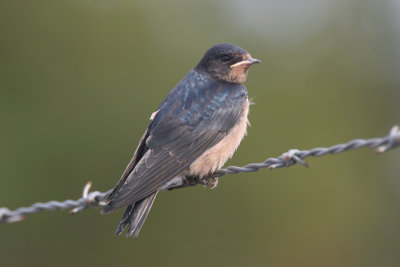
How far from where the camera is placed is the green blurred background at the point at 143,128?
8602mm

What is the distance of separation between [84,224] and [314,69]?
16.9ft

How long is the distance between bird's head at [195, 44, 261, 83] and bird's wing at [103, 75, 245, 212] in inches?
16.3

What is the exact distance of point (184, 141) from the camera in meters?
4.92

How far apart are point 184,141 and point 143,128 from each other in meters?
4.07

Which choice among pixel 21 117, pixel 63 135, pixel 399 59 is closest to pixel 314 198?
pixel 63 135

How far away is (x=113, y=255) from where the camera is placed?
835 centimetres

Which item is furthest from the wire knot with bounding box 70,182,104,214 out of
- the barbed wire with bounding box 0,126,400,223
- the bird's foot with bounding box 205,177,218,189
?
the bird's foot with bounding box 205,177,218,189

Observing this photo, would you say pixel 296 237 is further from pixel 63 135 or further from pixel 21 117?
pixel 21 117

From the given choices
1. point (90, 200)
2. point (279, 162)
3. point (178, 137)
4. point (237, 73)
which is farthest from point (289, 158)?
point (237, 73)

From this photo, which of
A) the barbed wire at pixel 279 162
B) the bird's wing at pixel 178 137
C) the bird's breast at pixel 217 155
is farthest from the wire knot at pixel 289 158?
the bird's breast at pixel 217 155

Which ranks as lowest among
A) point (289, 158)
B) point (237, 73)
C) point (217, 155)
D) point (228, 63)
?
point (289, 158)

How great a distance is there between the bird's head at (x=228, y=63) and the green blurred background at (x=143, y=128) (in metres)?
3.02

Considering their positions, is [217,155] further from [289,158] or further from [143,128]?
[143,128]

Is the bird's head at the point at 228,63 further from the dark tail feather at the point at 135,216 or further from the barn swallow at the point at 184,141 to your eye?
the dark tail feather at the point at 135,216
